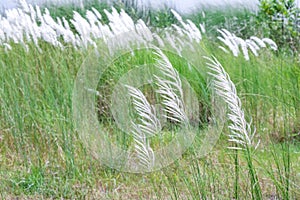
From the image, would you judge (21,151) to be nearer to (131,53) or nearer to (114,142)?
(114,142)

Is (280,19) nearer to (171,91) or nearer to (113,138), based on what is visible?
(113,138)

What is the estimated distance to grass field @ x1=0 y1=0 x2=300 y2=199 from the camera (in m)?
2.54

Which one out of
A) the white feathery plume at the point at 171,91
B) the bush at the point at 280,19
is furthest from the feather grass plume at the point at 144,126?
the bush at the point at 280,19

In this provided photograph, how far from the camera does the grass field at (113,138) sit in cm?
254

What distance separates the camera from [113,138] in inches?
136

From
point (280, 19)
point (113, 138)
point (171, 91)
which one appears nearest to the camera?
point (171, 91)

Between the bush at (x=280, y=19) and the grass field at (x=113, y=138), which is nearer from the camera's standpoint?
Answer: the grass field at (x=113, y=138)

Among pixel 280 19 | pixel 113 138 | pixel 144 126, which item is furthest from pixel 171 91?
pixel 280 19

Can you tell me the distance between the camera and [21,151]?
325 centimetres

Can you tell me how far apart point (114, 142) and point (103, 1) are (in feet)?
15.4

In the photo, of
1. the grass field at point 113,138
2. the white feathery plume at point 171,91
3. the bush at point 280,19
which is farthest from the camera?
the bush at point 280,19

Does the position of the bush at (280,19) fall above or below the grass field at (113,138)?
above

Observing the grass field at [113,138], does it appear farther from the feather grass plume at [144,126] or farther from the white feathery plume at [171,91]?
the white feathery plume at [171,91]

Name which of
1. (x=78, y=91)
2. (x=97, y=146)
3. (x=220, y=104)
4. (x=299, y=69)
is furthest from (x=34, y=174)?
(x=299, y=69)
